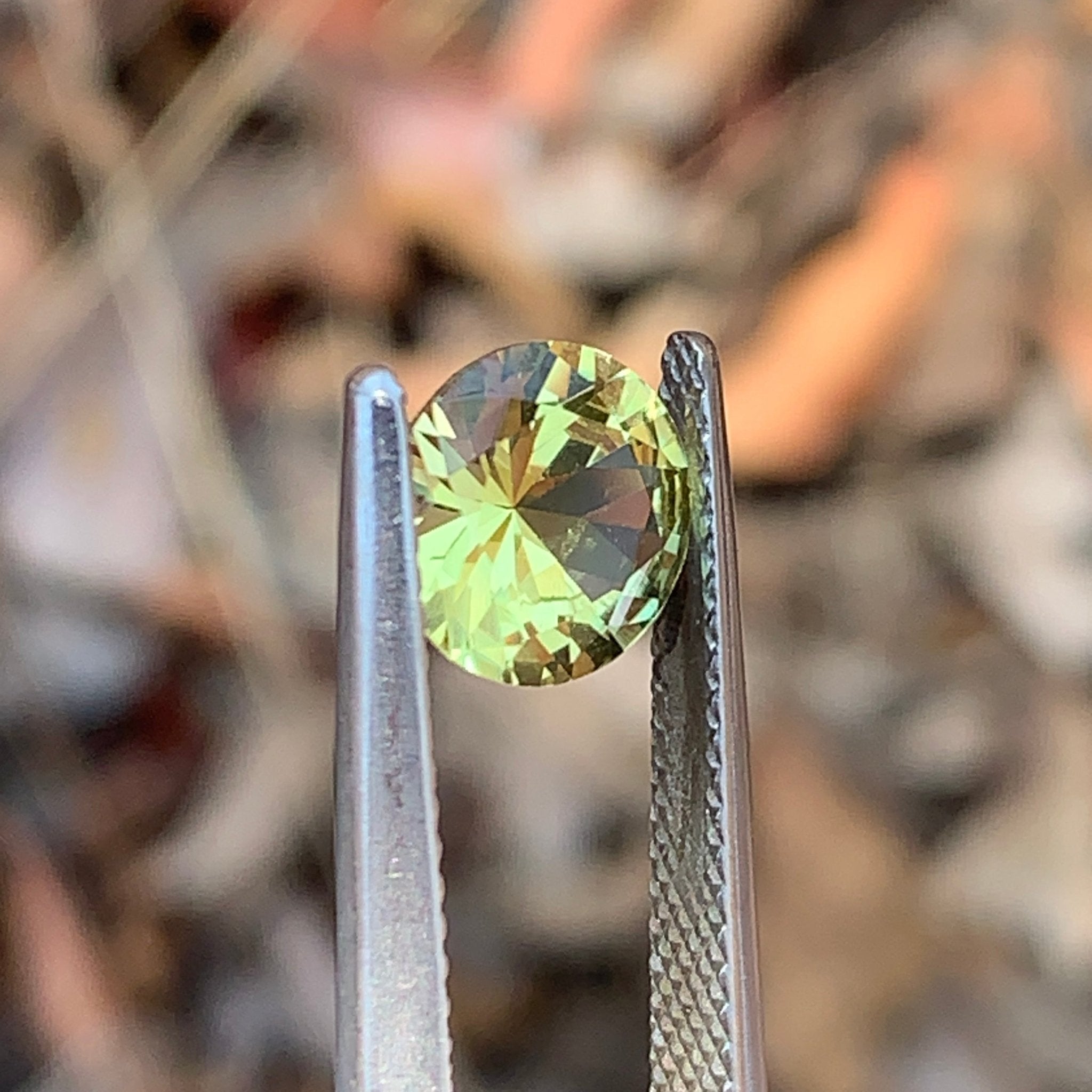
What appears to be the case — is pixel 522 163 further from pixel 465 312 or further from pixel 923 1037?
pixel 923 1037

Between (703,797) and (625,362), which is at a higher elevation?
(625,362)

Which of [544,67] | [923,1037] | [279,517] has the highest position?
[544,67]

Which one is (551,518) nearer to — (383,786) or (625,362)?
(383,786)

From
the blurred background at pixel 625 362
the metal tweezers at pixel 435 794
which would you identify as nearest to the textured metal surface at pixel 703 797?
the metal tweezers at pixel 435 794

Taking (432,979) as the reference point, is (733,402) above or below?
above

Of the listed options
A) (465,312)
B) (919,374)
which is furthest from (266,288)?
(919,374)

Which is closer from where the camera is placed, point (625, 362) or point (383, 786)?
point (383, 786)

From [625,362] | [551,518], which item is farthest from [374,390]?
[625,362]
